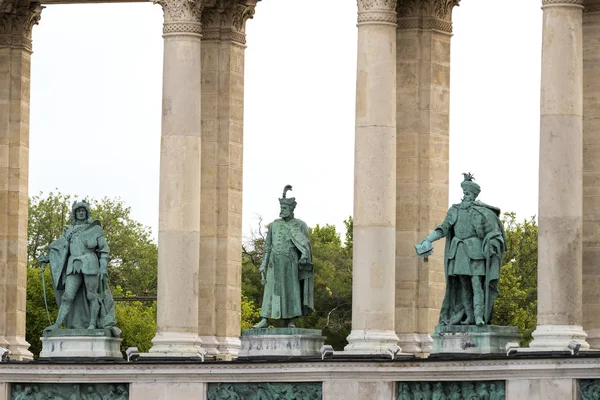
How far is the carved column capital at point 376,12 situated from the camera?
77.1m

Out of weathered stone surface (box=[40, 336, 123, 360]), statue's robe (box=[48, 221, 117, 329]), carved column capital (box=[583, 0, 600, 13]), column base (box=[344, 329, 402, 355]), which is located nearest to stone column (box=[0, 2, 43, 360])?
statue's robe (box=[48, 221, 117, 329])

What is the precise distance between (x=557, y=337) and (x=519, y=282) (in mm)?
82257

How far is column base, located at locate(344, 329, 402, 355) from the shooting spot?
75.9 meters

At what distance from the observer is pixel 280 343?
77625mm

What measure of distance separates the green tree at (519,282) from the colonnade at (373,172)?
60053 millimetres

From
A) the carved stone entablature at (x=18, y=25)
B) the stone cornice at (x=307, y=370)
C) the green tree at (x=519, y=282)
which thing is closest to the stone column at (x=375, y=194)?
the stone cornice at (x=307, y=370)

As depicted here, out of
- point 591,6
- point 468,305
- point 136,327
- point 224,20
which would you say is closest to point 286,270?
point 468,305

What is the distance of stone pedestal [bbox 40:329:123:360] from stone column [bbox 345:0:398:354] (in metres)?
8.84

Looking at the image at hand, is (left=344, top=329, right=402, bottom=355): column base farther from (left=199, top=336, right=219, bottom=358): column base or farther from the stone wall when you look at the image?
(left=199, top=336, right=219, bottom=358): column base

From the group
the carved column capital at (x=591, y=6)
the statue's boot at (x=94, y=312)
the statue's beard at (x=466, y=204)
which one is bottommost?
the statue's boot at (x=94, y=312)

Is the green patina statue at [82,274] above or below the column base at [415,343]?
above

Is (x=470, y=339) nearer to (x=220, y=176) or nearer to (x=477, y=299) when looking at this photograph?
(x=477, y=299)

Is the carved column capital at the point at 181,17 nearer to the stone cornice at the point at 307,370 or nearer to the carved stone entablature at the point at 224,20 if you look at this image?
the carved stone entablature at the point at 224,20

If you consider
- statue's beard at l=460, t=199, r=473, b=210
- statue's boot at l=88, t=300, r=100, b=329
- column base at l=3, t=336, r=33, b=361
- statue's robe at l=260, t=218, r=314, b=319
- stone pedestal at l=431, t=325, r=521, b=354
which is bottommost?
column base at l=3, t=336, r=33, b=361
